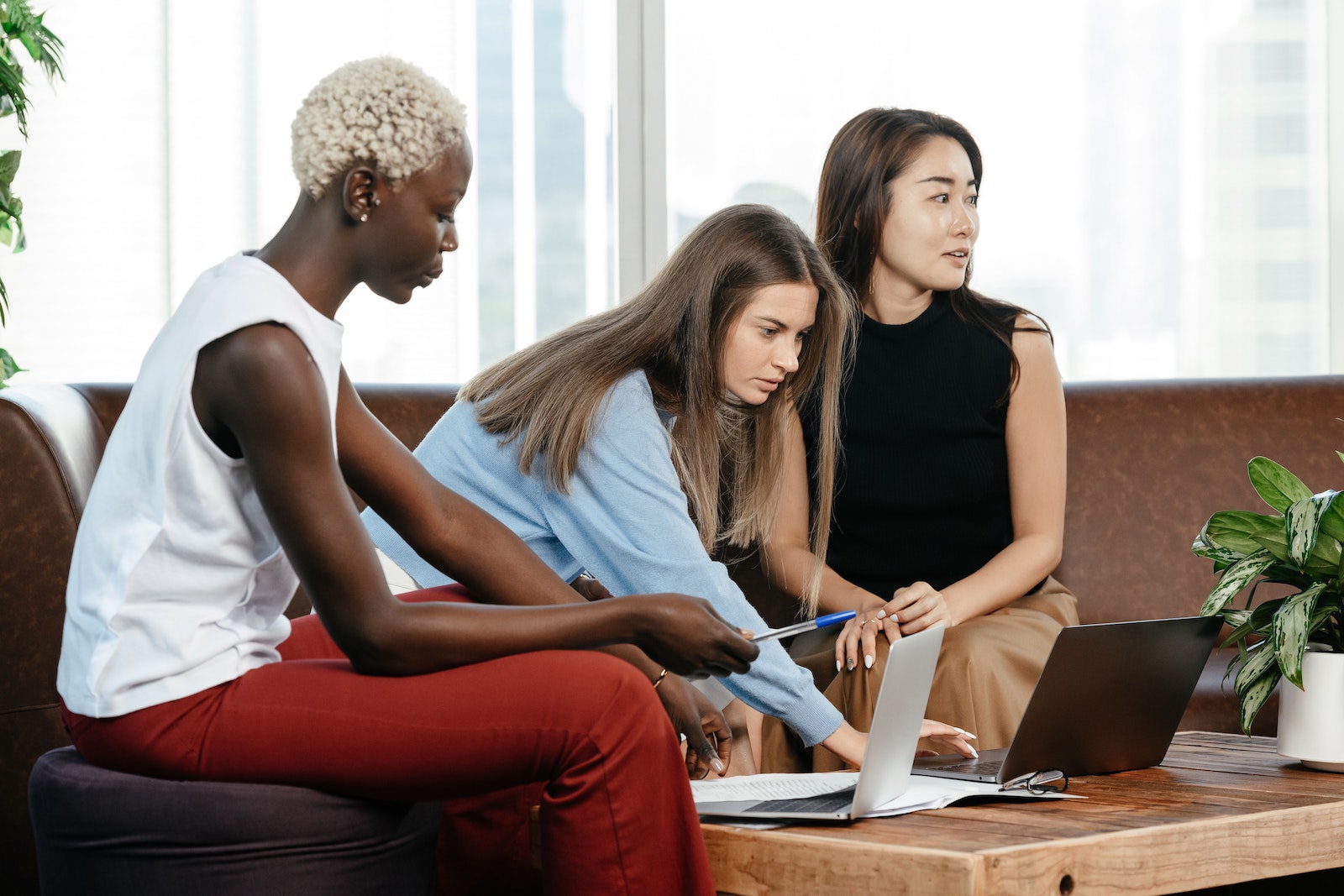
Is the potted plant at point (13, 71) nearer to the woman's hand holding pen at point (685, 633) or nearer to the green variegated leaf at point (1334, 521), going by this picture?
the woman's hand holding pen at point (685, 633)

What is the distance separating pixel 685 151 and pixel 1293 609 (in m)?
1.92

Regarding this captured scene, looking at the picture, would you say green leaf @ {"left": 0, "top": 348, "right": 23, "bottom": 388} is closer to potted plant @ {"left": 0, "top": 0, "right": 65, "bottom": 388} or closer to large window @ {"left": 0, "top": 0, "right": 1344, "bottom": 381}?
potted plant @ {"left": 0, "top": 0, "right": 65, "bottom": 388}

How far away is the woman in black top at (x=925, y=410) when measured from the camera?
207 cm

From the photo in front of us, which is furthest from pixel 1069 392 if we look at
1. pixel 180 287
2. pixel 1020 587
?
pixel 180 287

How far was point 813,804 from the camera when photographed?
1.19 m

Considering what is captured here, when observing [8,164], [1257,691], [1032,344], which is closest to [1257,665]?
[1257,691]

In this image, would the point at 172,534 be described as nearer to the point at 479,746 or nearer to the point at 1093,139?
the point at 479,746

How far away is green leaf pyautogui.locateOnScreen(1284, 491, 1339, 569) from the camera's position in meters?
1.38

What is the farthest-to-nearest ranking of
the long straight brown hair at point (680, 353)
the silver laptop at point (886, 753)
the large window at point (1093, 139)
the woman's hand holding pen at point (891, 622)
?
the large window at point (1093, 139)
the woman's hand holding pen at point (891, 622)
the long straight brown hair at point (680, 353)
the silver laptop at point (886, 753)

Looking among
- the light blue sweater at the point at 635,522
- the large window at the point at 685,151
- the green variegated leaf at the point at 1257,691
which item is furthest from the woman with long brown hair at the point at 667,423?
the large window at the point at 685,151

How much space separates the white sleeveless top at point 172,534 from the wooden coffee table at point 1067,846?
47 centimetres

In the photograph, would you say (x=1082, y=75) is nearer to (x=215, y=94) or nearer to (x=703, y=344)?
(x=703, y=344)

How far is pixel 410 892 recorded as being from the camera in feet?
3.64

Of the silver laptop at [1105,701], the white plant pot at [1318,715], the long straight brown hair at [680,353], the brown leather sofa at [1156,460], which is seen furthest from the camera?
the brown leather sofa at [1156,460]
